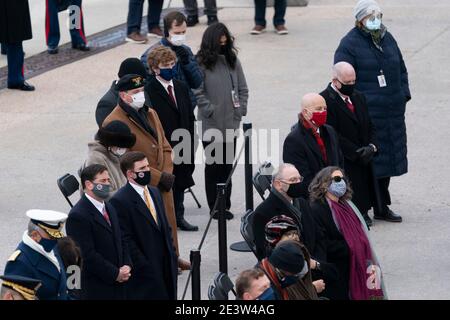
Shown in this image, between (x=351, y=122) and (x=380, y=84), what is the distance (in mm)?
775

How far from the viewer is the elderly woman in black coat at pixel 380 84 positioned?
1323cm

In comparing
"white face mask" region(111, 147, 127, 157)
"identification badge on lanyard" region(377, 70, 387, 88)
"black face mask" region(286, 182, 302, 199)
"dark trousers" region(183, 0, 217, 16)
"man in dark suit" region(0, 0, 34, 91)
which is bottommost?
"dark trousers" region(183, 0, 217, 16)

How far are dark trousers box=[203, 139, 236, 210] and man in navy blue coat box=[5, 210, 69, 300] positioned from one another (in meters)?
4.27

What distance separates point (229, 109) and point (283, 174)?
265cm

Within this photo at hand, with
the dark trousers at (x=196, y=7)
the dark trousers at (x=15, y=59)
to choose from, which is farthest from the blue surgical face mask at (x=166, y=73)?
the dark trousers at (x=196, y=7)

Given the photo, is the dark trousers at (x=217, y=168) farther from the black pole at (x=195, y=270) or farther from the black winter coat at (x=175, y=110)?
the black pole at (x=195, y=270)

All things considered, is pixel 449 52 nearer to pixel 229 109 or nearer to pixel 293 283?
pixel 229 109

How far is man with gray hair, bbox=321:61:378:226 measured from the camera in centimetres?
1257

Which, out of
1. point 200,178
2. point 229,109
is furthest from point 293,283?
point 200,178

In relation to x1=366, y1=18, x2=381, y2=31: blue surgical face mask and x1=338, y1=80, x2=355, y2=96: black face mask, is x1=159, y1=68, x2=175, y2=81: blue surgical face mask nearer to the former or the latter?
x1=338, y1=80, x2=355, y2=96: black face mask

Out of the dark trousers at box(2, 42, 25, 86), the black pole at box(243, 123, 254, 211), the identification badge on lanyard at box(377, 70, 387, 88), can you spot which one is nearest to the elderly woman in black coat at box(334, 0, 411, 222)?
the identification badge on lanyard at box(377, 70, 387, 88)

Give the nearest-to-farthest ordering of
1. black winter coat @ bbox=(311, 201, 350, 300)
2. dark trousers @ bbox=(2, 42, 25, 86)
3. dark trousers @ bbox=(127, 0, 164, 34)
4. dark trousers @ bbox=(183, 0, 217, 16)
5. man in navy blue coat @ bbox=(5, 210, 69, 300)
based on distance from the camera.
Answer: man in navy blue coat @ bbox=(5, 210, 69, 300) < black winter coat @ bbox=(311, 201, 350, 300) < dark trousers @ bbox=(2, 42, 25, 86) < dark trousers @ bbox=(127, 0, 164, 34) < dark trousers @ bbox=(183, 0, 217, 16)

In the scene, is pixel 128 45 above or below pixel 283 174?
below
